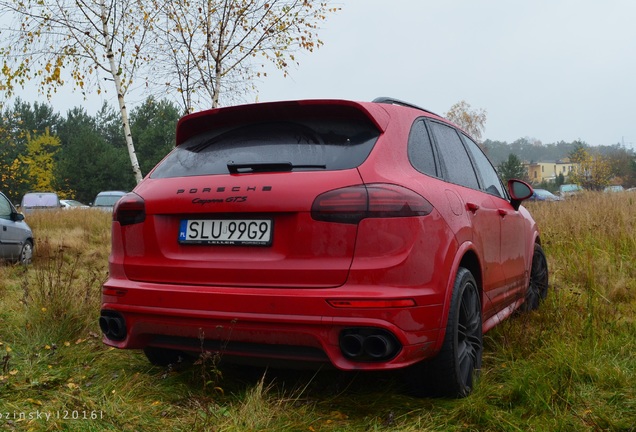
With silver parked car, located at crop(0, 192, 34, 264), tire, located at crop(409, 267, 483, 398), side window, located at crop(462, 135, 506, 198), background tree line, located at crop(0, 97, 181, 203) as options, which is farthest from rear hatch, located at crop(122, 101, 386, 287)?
background tree line, located at crop(0, 97, 181, 203)

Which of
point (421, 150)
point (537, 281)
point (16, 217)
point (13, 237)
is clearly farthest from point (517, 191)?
point (16, 217)

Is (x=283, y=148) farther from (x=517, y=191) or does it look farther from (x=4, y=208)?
(x=4, y=208)

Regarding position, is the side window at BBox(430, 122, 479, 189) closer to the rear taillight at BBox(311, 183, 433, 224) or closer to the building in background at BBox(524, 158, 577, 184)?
the rear taillight at BBox(311, 183, 433, 224)

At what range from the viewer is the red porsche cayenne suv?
2.83 meters

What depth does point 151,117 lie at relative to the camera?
6209cm

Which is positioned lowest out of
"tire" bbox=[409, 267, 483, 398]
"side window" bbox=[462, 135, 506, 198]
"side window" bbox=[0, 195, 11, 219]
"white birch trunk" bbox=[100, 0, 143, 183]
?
A: "tire" bbox=[409, 267, 483, 398]

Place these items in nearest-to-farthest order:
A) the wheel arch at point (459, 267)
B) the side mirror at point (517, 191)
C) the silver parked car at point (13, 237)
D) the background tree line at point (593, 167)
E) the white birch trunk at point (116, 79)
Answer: the wheel arch at point (459, 267) < the side mirror at point (517, 191) < the silver parked car at point (13, 237) < the white birch trunk at point (116, 79) < the background tree line at point (593, 167)

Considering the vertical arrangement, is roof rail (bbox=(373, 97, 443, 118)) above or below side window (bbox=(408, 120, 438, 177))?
above

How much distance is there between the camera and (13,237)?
33.6 feet

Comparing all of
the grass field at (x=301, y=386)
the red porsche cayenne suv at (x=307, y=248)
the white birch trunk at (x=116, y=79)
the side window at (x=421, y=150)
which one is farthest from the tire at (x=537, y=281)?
the white birch trunk at (x=116, y=79)

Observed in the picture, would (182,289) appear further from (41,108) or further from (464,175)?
(41,108)

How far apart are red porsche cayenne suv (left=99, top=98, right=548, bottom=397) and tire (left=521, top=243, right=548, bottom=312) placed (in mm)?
1985

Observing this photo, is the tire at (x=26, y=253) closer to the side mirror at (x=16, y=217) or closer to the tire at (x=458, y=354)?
the side mirror at (x=16, y=217)

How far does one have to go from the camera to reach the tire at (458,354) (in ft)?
10.2
